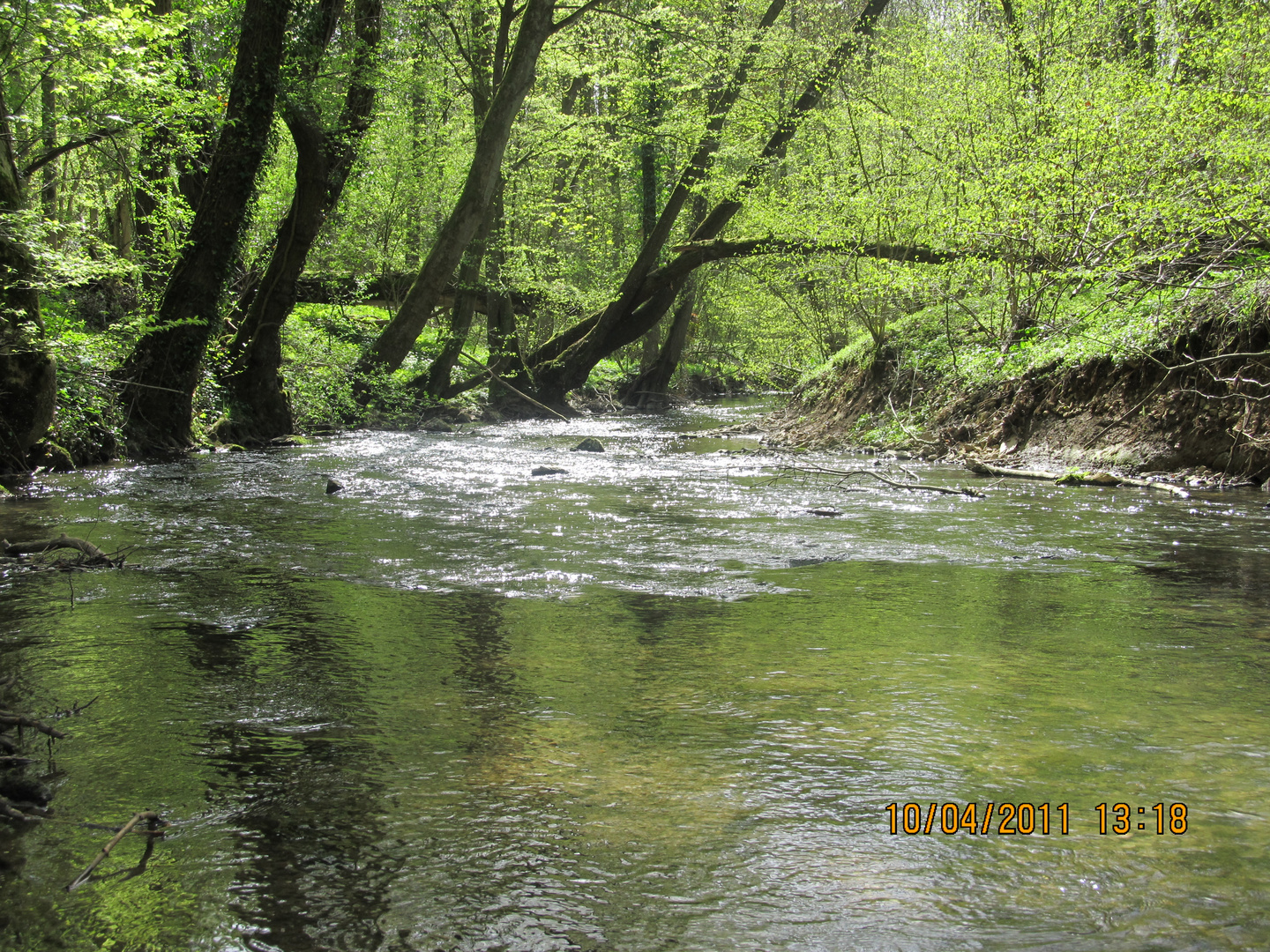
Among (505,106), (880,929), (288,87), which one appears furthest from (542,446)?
(880,929)

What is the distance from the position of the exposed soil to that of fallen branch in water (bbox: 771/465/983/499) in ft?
6.58

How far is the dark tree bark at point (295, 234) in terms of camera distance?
14672mm

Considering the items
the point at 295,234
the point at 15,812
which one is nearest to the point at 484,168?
the point at 295,234

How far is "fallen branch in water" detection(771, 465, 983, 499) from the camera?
9578 millimetres

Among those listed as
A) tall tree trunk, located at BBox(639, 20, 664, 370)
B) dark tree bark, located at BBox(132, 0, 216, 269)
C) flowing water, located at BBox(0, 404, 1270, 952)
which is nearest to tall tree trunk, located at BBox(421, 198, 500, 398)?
tall tree trunk, located at BBox(639, 20, 664, 370)

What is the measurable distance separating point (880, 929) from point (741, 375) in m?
28.3

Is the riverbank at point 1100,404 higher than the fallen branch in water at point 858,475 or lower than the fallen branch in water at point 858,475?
higher

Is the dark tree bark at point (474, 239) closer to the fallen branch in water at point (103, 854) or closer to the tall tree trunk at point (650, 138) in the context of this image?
the tall tree trunk at point (650, 138)

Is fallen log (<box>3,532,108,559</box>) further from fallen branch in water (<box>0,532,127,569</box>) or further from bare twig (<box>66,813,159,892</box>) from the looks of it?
bare twig (<box>66,813,159,892</box>)

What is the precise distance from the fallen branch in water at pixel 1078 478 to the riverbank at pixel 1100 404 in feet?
1.65

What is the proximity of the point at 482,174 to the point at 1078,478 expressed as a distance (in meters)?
10.5

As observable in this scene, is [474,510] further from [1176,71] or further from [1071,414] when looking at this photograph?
A: [1176,71]
